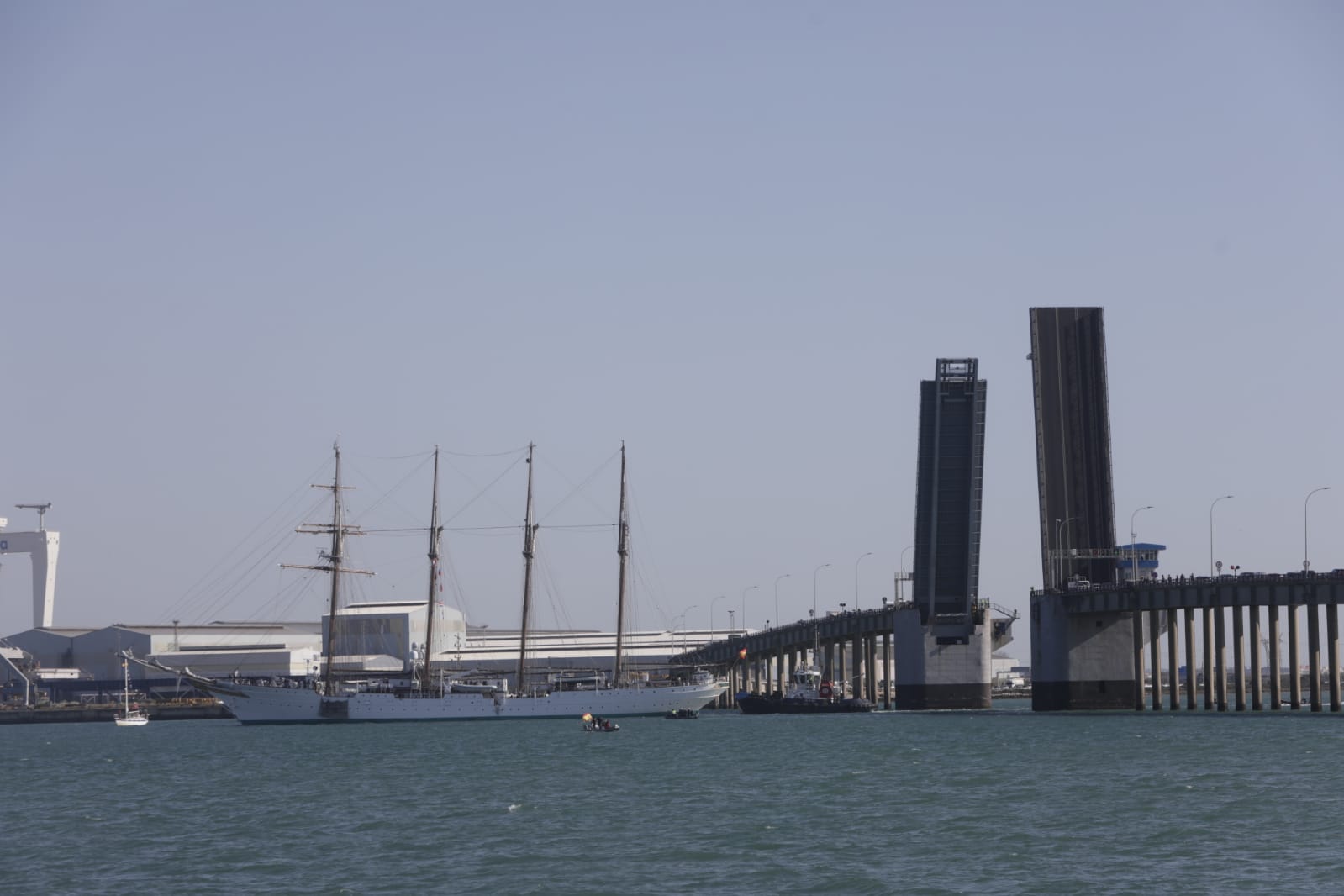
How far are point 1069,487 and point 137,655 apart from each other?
4358 inches

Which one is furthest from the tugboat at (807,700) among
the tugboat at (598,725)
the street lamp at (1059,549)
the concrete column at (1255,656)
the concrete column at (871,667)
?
the concrete column at (1255,656)

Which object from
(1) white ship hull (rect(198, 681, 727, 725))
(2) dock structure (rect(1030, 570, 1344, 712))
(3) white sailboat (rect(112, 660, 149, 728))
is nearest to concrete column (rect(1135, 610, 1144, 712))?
(2) dock structure (rect(1030, 570, 1344, 712))

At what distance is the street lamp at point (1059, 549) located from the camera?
99812 mm

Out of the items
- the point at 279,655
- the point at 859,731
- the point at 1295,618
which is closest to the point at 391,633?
the point at 279,655

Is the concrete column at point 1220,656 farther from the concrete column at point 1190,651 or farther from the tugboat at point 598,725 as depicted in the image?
the tugboat at point 598,725

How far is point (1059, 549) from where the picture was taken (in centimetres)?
10112

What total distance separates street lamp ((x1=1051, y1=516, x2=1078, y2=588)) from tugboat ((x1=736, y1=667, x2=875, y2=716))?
25102 mm

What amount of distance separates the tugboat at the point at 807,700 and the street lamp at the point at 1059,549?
2510 centimetres

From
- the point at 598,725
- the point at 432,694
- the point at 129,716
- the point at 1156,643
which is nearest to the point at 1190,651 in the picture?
the point at 1156,643

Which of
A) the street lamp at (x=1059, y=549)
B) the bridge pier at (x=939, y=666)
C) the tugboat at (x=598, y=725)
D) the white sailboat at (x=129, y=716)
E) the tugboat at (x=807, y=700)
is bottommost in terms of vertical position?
the white sailboat at (x=129, y=716)

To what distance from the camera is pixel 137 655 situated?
174m

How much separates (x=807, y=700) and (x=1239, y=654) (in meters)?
36.4

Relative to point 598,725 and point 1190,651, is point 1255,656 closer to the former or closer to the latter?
point 1190,651

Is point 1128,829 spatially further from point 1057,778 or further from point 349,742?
point 349,742
